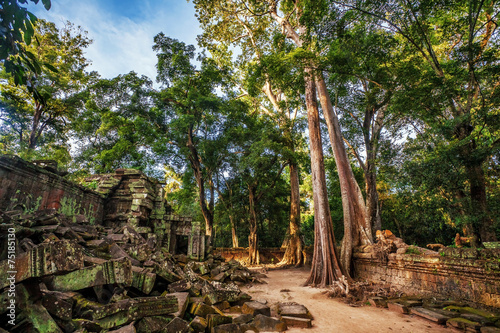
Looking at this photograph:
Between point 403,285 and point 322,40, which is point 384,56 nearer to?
point 322,40

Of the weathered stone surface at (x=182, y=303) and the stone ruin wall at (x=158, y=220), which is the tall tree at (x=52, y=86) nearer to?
the stone ruin wall at (x=158, y=220)

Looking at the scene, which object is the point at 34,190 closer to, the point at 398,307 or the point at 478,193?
the point at 398,307

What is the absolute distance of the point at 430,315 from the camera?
366 centimetres

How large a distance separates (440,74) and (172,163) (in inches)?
503

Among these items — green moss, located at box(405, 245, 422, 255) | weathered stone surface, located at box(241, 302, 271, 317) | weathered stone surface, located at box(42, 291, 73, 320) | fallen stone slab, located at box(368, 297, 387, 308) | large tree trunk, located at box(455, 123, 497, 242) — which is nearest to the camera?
weathered stone surface, located at box(42, 291, 73, 320)

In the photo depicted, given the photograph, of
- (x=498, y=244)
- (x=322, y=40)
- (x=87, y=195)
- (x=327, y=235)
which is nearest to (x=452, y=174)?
(x=498, y=244)

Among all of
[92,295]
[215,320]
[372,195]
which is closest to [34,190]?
[92,295]

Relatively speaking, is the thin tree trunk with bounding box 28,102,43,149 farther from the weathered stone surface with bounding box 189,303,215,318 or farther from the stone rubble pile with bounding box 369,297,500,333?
the stone rubble pile with bounding box 369,297,500,333

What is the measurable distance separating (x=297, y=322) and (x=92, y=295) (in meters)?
2.79

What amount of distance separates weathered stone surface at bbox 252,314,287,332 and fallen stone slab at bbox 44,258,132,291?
189 cm

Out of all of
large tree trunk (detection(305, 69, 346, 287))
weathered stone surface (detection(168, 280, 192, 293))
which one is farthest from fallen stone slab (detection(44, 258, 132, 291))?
large tree trunk (detection(305, 69, 346, 287))

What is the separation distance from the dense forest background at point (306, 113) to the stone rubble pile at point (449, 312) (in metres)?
3.00

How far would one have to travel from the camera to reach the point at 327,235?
7.60m

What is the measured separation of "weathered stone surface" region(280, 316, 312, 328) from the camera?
3.46 m
